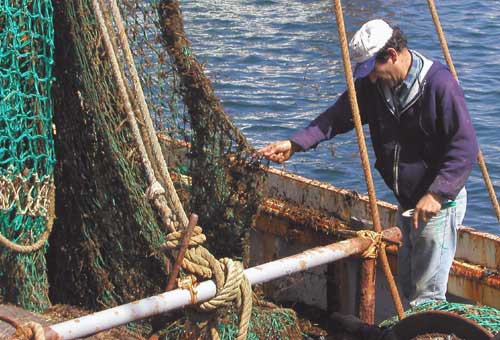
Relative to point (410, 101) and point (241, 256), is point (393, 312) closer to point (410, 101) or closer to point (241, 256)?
point (241, 256)

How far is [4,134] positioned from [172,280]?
1528 mm

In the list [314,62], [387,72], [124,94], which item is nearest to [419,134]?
[387,72]

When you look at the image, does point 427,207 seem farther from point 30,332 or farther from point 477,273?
point 30,332

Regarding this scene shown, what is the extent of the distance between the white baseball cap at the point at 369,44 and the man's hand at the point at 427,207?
0.65 meters

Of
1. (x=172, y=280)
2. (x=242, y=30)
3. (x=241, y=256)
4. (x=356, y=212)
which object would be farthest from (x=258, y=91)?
(x=172, y=280)

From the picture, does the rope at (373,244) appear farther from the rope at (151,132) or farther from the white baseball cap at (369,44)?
the rope at (151,132)

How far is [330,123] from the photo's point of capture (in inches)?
199

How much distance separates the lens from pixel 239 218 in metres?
5.27

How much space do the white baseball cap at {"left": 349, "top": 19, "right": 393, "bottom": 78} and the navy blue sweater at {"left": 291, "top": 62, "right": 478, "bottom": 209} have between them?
26 cm

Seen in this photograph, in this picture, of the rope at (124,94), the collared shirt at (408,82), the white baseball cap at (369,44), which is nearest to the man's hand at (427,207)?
the collared shirt at (408,82)

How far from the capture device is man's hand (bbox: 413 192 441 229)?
179 inches

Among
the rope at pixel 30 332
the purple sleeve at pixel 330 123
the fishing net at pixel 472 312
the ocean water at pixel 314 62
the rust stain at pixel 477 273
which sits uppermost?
the purple sleeve at pixel 330 123

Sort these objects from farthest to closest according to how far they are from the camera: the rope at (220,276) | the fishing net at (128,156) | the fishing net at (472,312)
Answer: the fishing net at (128,156)
the fishing net at (472,312)
the rope at (220,276)

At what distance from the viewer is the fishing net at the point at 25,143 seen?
15.9 ft
